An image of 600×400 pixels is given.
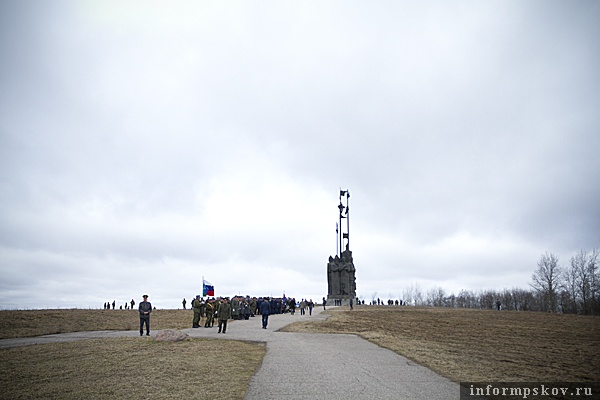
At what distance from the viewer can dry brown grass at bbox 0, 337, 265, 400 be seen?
8.69 m

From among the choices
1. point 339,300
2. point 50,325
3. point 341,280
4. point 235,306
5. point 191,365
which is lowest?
point 339,300

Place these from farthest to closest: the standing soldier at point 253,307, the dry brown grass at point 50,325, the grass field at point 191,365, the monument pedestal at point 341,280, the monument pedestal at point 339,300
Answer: the monument pedestal at point 341,280, the monument pedestal at point 339,300, the standing soldier at point 253,307, the dry brown grass at point 50,325, the grass field at point 191,365

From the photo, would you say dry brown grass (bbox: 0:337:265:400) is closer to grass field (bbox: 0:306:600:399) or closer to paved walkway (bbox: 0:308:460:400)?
grass field (bbox: 0:306:600:399)

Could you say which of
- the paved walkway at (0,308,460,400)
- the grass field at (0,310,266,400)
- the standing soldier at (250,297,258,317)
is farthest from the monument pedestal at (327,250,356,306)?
the paved walkway at (0,308,460,400)

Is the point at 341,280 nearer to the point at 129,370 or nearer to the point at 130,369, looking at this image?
the point at 130,369

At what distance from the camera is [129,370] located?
10.8m

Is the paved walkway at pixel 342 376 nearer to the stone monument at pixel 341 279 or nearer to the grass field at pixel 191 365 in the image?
the grass field at pixel 191 365

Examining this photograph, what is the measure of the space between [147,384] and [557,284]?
83.2m

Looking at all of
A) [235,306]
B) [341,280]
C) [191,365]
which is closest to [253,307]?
[235,306]

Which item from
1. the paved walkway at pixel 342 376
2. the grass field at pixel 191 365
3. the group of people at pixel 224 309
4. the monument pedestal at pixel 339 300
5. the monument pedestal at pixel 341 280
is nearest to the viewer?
the paved walkway at pixel 342 376

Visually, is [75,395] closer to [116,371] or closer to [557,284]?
[116,371]

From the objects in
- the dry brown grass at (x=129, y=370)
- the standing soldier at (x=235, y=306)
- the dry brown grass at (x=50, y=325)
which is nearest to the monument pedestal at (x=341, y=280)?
the standing soldier at (x=235, y=306)

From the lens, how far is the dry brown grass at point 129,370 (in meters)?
8.69

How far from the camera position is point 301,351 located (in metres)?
14.7
